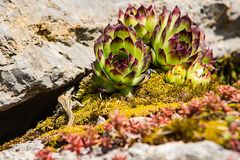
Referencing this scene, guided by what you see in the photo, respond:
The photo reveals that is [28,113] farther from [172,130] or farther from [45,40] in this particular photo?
[172,130]

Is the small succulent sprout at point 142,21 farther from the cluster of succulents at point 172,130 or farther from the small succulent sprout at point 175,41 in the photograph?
the cluster of succulents at point 172,130

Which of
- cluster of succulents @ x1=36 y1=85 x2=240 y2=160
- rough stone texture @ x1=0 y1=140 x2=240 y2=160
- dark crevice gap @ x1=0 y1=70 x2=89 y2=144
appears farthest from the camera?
dark crevice gap @ x1=0 y1=70 x2=89 y2=144

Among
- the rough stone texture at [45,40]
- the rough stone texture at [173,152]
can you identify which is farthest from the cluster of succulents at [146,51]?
the rough stone texture at [173,152]

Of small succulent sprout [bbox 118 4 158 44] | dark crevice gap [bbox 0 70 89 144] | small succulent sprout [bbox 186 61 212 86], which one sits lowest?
dark crevice gap [bbox 0 70 89 144]

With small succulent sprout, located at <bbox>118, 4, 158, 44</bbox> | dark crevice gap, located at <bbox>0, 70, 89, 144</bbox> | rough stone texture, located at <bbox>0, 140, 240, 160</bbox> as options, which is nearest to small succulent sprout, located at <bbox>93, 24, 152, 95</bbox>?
small succulent sprout, located at <bbox>118, 4, 158, 44</bbox>

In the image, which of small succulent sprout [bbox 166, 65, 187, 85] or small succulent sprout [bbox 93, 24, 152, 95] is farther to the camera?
small succulent sprout [bbox 166, 65, 187, 85]

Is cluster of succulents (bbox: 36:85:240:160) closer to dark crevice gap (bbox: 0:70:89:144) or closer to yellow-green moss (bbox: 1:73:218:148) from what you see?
yellow-green moss (bbox: 1:73:218:148)

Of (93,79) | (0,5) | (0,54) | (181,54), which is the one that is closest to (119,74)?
(93,79)
